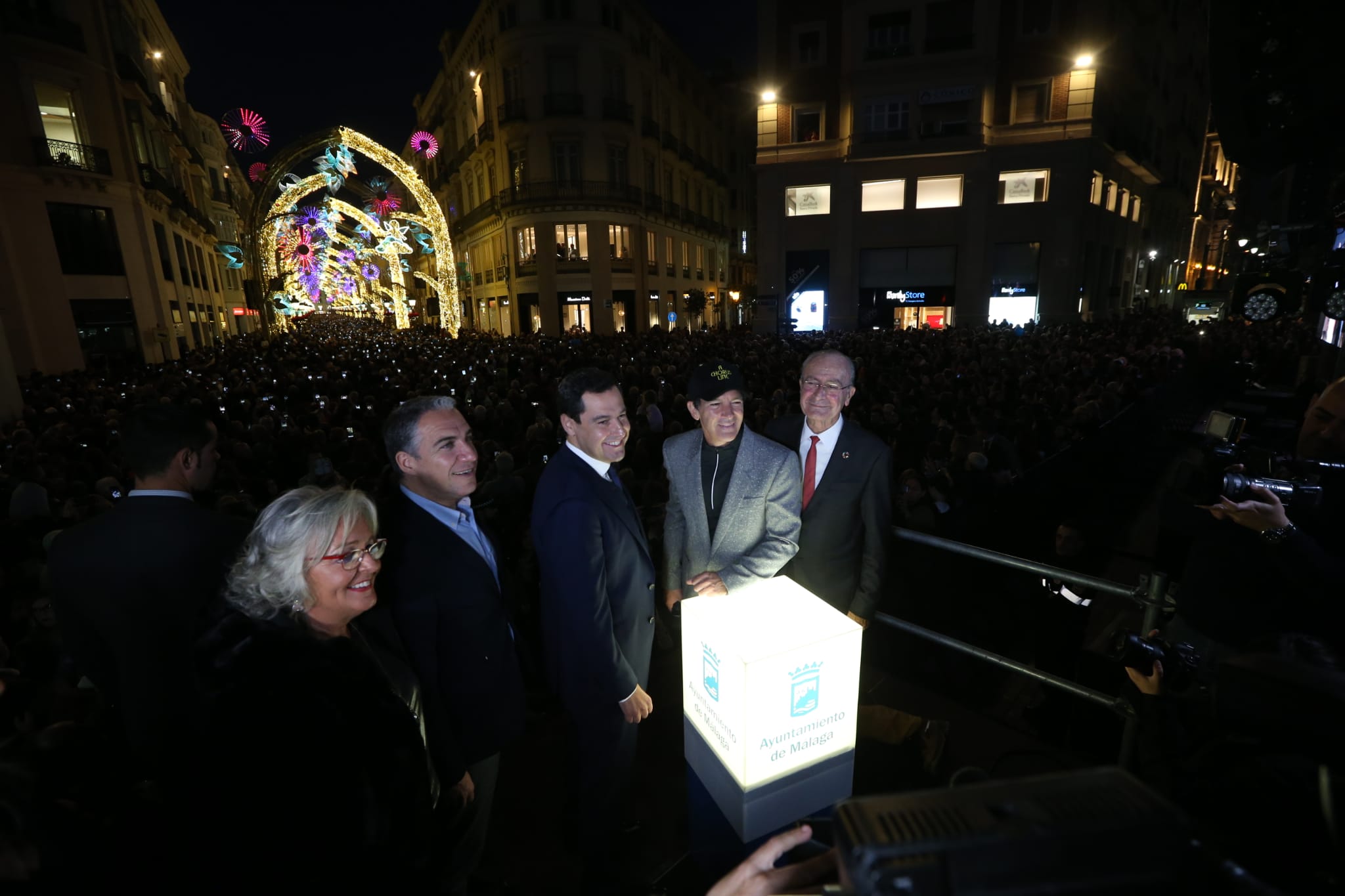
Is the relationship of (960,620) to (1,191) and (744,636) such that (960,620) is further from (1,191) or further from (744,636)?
(1,191)

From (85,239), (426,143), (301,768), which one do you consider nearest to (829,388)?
(301,768)

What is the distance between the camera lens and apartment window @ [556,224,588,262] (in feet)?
119

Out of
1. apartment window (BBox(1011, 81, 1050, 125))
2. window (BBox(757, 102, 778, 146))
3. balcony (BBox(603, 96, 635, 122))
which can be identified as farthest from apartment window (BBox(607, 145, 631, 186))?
apartment window (BBox(1011, 81, 1050, 125))

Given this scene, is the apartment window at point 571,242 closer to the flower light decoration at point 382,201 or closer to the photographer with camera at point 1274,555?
the flower light decoration at point 382,201

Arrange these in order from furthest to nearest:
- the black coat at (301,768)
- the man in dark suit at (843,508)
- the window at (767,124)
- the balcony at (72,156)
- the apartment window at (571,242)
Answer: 1. the apartment window at (571,242)
2. the window at (767,124)
3. the balcony at (72,156)
4. the man in dark suit at (843,508)
5. the black coat at (301,768)

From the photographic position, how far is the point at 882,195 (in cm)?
3158

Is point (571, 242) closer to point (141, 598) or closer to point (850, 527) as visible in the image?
point (850, 527)

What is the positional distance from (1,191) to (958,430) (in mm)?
30142

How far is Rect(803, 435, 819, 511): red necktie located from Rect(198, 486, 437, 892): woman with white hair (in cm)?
243

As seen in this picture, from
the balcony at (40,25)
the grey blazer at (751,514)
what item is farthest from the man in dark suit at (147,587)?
the balcony at (40,25)

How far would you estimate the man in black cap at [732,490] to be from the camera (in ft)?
10.4

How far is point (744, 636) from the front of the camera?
1.97m

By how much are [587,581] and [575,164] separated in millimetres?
37489

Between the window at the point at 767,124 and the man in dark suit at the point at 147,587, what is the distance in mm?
34200
